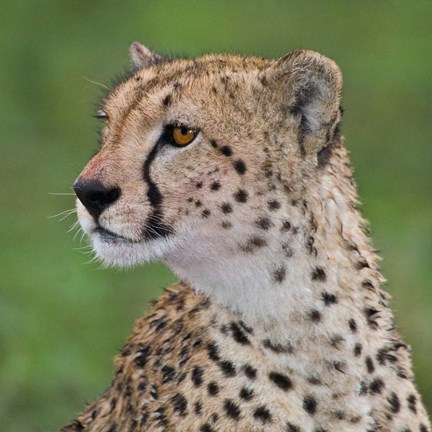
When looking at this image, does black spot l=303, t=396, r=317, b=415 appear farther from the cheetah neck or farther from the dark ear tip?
the dark ear tip

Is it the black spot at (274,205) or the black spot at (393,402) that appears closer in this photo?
the black spot at (274,205)

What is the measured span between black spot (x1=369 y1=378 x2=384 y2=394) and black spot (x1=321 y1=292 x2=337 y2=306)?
0.79ft

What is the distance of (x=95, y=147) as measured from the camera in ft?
31.6

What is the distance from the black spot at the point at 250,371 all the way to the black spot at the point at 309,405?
0.15 m

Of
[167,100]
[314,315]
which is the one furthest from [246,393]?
[167,100]

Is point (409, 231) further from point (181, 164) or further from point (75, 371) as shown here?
point (181, 164)

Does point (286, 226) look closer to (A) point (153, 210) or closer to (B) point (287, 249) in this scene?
(B) point (287, 249)

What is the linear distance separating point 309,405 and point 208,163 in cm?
68

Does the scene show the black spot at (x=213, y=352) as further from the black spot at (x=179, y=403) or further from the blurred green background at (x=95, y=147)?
the blurred green background at (x=95, y=147)

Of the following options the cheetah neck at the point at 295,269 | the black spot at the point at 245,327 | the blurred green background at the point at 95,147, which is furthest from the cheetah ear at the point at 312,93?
the blurred green background at the point at 95,147

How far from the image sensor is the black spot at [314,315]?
172 inches

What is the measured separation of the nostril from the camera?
4234mm

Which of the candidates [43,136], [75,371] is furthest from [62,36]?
[75,371]

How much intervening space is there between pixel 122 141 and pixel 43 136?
6.04 metres
